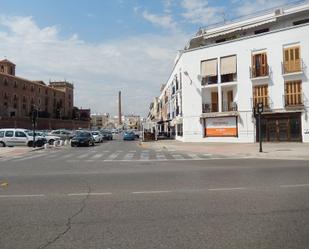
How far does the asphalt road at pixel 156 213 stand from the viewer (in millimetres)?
6043

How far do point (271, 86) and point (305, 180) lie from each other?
90.6 ft

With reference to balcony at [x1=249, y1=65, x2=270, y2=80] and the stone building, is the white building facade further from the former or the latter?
the stone building

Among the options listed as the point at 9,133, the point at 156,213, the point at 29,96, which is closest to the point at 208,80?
the point at 9,133

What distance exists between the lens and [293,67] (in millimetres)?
37625

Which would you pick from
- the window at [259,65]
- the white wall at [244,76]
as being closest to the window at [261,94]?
→ the white wall at [244,76]

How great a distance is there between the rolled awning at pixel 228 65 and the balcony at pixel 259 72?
6.51ft

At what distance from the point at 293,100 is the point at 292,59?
11.9 feet

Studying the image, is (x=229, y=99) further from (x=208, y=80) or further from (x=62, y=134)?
(x=62, y=134)

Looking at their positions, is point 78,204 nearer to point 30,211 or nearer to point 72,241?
point 30,211

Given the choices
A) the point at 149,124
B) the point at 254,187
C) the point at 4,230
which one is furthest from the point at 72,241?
the point at 149,124

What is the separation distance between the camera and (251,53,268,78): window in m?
39.4

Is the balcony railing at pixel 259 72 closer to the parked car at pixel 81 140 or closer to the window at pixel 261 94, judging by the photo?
the window at pixel 261 94

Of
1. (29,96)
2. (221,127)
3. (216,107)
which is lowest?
(221,127)

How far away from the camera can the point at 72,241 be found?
6.07 meters
